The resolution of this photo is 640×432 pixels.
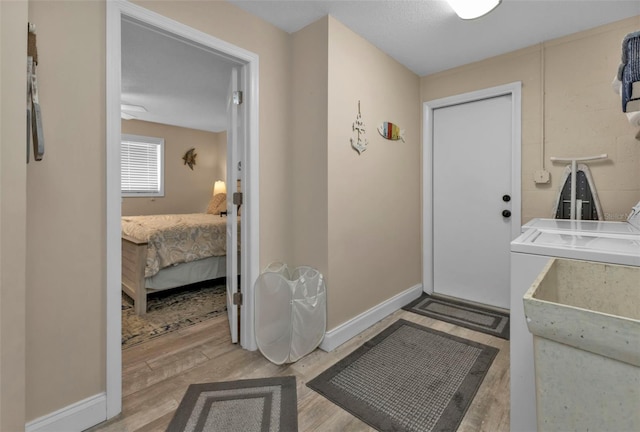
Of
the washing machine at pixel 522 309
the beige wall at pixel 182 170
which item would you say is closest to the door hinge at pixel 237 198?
the washing machine at pixel 522 309

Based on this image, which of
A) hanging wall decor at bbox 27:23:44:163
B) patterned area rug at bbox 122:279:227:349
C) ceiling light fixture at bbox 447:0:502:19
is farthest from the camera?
patterned area rug at bbox 122:279:227:349

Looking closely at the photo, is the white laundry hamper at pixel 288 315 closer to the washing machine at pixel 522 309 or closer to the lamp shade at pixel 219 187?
the washing machine at pixel 522 309

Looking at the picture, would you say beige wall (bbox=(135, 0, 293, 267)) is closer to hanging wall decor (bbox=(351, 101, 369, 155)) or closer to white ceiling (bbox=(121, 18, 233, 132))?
white ceiling (bbox=(121, 18, 233, 132))

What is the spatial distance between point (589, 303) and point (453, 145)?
2.33m

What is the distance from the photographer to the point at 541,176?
2.47 m

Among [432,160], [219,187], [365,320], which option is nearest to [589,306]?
[365,320]

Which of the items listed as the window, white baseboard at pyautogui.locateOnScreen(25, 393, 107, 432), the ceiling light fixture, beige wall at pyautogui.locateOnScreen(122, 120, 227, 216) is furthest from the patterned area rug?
the ceiling light fixture

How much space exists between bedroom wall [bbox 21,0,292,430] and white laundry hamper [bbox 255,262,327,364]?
875 mm

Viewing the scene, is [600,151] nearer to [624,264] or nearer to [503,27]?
[503,27]

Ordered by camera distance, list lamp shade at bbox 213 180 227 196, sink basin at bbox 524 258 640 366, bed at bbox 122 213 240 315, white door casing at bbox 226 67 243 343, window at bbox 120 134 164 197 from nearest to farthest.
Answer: sink basin at bbox 524 258 640 366 < white door casing at bbox 226 67 243 343 < bed at bbox 122 213 240 315 < window at bbox 120 134 164 197 < lamp shade at bbox 213 180 227 196

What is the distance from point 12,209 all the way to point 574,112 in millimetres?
3353

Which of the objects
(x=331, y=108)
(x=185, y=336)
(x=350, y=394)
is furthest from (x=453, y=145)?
(x=185, y=336)

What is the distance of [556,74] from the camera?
7.87 ft

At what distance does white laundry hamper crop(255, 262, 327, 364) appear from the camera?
1941mm
